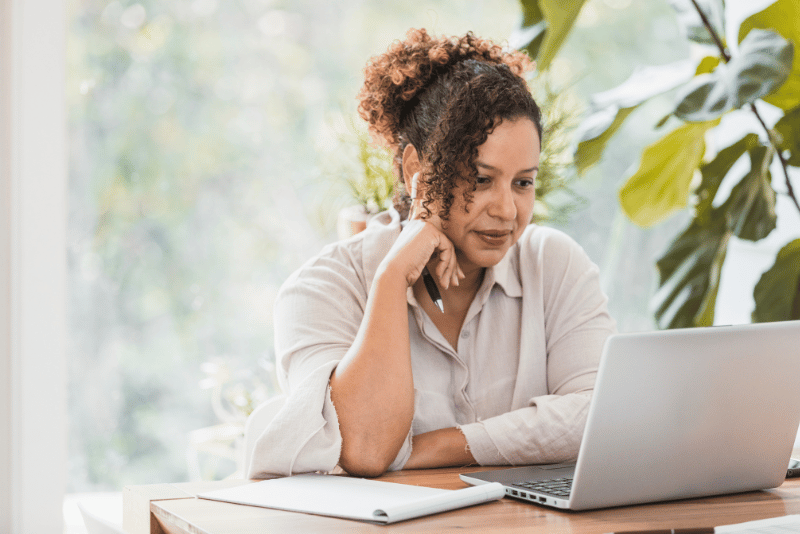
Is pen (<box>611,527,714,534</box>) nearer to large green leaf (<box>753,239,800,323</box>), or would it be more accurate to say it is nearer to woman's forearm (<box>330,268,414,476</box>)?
woman's forearm (<box>330,268,414,476</box>)

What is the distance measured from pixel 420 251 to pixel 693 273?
1054 mm

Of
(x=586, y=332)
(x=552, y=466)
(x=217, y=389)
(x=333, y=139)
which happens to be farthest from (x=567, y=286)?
(x=217, y=389)

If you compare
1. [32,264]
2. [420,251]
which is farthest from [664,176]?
[32,264]

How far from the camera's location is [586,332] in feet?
4.91

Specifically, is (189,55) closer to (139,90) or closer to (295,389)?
(139,90)

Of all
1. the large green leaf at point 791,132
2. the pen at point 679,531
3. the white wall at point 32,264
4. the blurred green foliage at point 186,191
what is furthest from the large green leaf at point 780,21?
the white wall at point 32,264

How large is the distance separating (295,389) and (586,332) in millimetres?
590

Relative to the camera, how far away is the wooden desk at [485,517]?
33.2 inches

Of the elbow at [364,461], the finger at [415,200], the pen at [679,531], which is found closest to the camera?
the pen at [679,531]

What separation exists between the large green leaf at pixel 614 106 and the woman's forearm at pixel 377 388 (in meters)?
0.93

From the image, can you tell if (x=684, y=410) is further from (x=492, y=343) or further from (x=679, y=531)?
(x=492, y=343)

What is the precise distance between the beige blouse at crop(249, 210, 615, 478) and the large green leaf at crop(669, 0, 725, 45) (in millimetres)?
889

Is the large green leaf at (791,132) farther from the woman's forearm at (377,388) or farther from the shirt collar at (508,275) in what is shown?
the woman's forearm at (377,388)

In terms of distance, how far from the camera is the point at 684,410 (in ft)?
2.89
